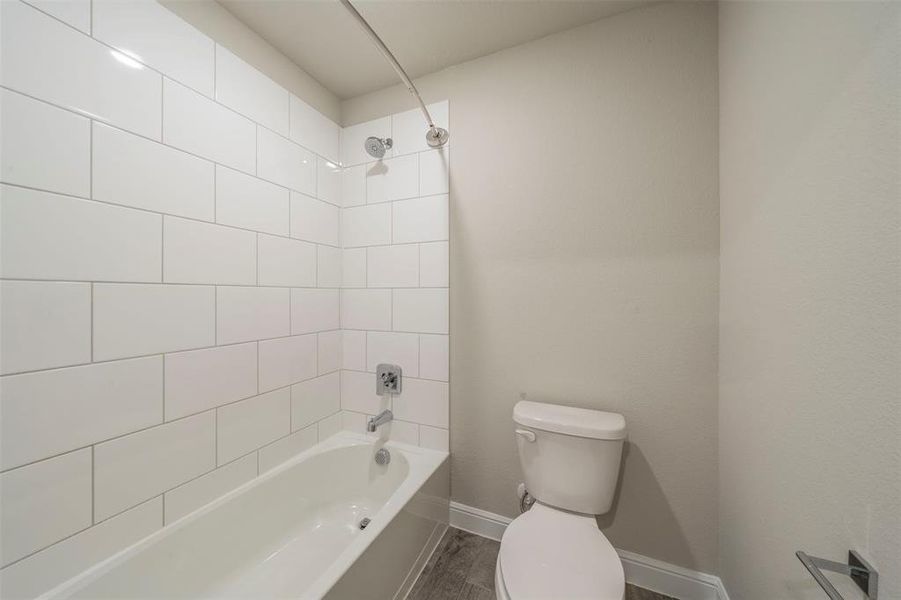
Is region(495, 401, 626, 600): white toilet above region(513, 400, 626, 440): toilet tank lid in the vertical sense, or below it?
below

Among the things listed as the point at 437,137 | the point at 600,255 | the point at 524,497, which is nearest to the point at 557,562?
the point at 524,497

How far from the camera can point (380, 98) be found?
158 cm

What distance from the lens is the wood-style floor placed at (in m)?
1.13

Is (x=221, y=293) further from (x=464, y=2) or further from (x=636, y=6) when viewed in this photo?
(x=636, y=6)

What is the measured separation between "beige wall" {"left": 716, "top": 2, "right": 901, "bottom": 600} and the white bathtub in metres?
1.08

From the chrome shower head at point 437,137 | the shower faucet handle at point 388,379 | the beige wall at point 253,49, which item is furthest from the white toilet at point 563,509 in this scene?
the beige wall at point 253,49

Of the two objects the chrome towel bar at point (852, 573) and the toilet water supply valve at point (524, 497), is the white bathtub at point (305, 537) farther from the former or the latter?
the chrome towel bar at point (852, 573)

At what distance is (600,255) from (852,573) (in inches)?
37.8

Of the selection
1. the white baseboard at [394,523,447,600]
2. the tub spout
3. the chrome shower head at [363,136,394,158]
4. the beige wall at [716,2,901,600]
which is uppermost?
the chrome shower head at [363,136,394,158]

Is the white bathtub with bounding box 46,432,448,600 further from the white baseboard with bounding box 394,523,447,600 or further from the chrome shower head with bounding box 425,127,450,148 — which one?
the chrome shower head with bounding box 425,127,450,148

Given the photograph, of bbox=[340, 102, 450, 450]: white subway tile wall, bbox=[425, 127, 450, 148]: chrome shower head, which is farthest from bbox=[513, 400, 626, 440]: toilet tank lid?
bbox=[425, 127, 450, 148]: chrome shower head

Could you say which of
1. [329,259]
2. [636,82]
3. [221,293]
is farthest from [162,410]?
[636,82]

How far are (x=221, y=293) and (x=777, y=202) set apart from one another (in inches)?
68.8

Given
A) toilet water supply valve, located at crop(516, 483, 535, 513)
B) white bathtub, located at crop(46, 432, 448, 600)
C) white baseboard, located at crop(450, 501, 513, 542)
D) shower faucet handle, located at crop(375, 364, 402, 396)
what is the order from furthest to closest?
shower faucet handle, located at crop(375, 364, 402, 396) → white baseboard, located at crop(450, 501, 513, 542) → toilet water supply valve, located at crop(516, 483, 535, 513) → white bathtub, located at crop(46, 432, 448, 600)
